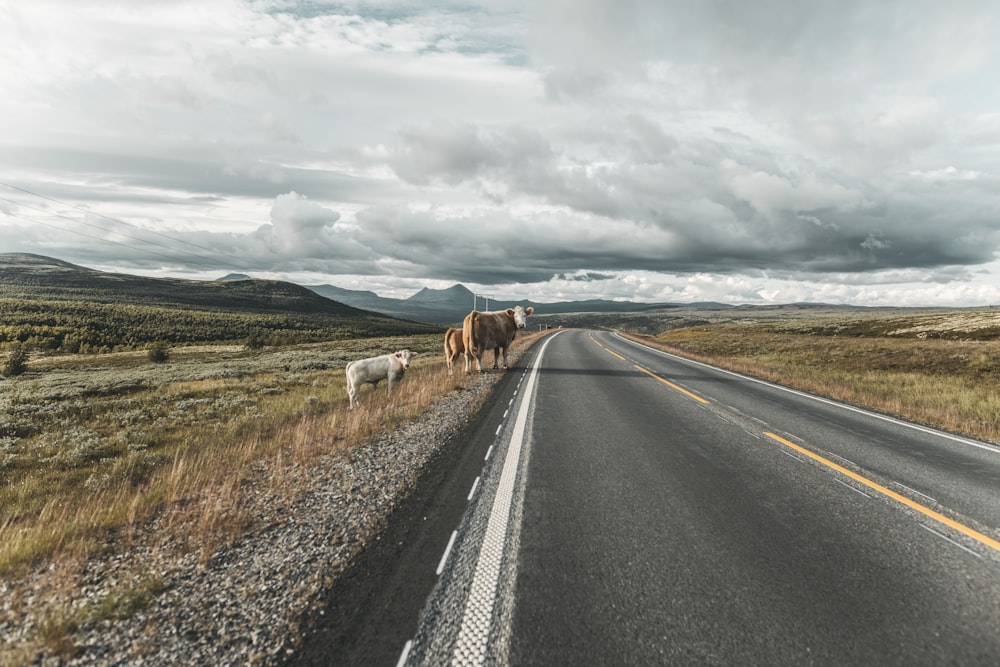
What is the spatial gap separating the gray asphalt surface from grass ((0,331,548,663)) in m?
2.38

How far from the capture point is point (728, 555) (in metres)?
3.53

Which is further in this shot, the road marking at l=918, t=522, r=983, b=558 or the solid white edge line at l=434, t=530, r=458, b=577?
the road marking at l=918, t=522, r=983, b=558

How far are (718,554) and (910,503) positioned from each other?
286 cm

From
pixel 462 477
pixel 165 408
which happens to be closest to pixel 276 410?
pixel 165 408

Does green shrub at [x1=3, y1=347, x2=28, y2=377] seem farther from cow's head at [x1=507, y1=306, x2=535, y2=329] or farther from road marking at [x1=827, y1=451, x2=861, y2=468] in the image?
road marking at [x1=827, y1=451, x2=861, y2=468]

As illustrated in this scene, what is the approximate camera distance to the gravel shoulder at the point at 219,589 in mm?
2451

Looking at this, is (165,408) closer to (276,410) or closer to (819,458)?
(276,410)

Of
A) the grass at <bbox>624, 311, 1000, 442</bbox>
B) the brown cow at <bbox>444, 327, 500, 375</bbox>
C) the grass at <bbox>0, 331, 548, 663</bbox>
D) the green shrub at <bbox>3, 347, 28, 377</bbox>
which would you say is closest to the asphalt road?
the grass at <bbox>0, 331, 548, 663</bbox>

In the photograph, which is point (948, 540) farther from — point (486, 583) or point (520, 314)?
point (520, 314)

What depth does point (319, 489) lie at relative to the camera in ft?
16.1

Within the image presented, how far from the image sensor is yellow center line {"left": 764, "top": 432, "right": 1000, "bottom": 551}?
12.6 feet

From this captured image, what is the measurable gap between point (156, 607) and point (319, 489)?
2.10m

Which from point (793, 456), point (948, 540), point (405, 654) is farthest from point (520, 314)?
point (405, 654)

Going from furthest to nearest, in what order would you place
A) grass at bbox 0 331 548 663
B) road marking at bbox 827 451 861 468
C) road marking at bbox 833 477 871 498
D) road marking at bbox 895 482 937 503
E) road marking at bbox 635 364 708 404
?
road marking at bbox 635 364 708 404, road marking at bbox 827 451 861 468, road marking at bbox 833 477 871 498, road marking at bbox 895 482 937 503, grass at bbox 0 331 548 663
